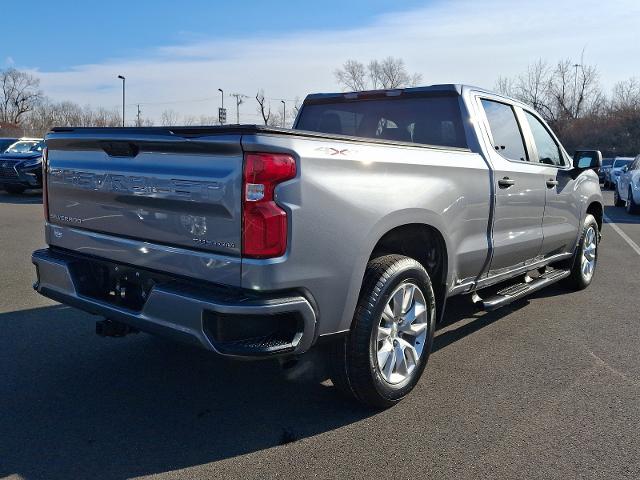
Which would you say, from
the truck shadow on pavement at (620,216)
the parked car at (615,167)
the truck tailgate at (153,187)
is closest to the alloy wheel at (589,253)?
the truck tailgate at (153,187)

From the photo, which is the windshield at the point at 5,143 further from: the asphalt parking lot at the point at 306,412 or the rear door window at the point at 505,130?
the rear door window at the point at 505,130

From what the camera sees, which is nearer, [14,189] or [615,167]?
[14,189]

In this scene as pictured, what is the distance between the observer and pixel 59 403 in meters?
3.56

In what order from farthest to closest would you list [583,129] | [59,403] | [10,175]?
1. [583,129]
2. [10,175]
3. [59,403]

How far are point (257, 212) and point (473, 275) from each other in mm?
2217

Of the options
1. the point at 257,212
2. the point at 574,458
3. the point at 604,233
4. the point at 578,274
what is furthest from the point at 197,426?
the point at 604,233

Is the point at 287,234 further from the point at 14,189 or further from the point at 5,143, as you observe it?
the point at 5,143

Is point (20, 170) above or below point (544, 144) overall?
below

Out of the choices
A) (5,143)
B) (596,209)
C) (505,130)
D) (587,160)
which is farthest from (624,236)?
(5,143)

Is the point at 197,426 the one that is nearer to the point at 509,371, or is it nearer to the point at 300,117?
the point at 509,371

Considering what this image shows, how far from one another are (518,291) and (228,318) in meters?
2.92

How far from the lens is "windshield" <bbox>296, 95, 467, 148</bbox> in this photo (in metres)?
4.60

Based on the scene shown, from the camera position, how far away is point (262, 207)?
2734mm

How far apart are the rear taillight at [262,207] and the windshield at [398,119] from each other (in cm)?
217
